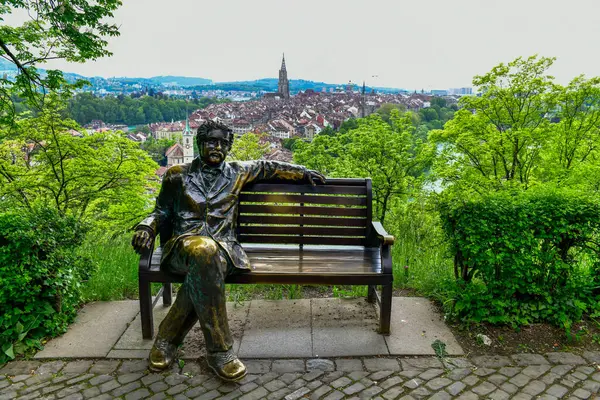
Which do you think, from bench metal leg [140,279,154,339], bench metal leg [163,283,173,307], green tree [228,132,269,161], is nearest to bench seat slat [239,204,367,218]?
bench metal leg [163,283,173,307]

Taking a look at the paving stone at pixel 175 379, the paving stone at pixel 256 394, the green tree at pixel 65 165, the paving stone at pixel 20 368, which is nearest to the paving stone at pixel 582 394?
the paving stone at pixel 256 394

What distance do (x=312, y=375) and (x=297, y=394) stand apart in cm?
25

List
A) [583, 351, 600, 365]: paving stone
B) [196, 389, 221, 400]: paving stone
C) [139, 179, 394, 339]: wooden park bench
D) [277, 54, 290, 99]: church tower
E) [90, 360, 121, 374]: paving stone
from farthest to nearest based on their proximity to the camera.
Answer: [277, 54, 290, 99]: church tower → [139, 179, 394, 339]: wooden park bench → [583, 351, 600, 365]: paving stone → [90, 360, 121, 374]: paving stone → [196, 389, 221, 400]: paving stone

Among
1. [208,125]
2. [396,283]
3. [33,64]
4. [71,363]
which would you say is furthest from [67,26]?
[396,283]

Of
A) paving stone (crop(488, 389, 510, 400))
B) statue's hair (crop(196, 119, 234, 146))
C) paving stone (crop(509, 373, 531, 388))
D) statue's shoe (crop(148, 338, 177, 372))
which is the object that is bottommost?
paving stone (crop(488, 389, 510, 400))

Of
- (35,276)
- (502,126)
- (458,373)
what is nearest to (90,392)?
(35,276)

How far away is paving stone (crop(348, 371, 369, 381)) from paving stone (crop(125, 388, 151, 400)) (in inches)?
54.2

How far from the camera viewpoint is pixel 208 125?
12.1ft

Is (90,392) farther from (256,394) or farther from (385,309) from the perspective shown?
(385,309)

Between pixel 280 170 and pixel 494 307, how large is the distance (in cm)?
220

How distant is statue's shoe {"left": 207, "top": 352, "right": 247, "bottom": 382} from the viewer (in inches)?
123

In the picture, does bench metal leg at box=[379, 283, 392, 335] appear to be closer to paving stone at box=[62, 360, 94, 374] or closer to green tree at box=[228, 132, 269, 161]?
paving stone at box=[62, 360, 94, 374]

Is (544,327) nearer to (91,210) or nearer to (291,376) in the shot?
(291,376)

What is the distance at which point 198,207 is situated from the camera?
12.2ft
